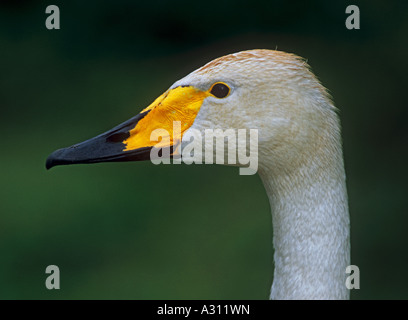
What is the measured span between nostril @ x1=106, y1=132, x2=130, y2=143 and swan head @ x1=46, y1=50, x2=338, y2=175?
0.03m

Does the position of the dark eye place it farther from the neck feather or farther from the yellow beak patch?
the neck feather

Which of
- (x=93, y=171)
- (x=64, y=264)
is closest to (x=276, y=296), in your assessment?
(x=64, y=264)

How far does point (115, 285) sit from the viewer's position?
5418mm

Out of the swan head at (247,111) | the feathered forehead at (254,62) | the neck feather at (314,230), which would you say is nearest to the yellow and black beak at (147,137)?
the swan head at (247,111)

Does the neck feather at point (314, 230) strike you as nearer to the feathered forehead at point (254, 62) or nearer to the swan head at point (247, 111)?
the swan head at point (247, 111)

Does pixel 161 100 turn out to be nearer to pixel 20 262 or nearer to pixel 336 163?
pixel 336 163

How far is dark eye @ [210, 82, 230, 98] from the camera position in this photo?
252 centimetres

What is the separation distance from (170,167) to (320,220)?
15.0ft

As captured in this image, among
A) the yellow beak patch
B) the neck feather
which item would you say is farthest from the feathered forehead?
the neck feather

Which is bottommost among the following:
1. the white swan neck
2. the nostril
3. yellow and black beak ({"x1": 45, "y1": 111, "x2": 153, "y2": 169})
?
the white swan neck

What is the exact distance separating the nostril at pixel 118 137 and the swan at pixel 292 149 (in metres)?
0.18

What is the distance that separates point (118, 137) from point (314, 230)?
950 millimetres

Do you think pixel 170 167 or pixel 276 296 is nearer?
pixel 276 296

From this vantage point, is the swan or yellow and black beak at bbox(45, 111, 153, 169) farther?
yellow and black beak at bbox(45, 111, 153, 169)
